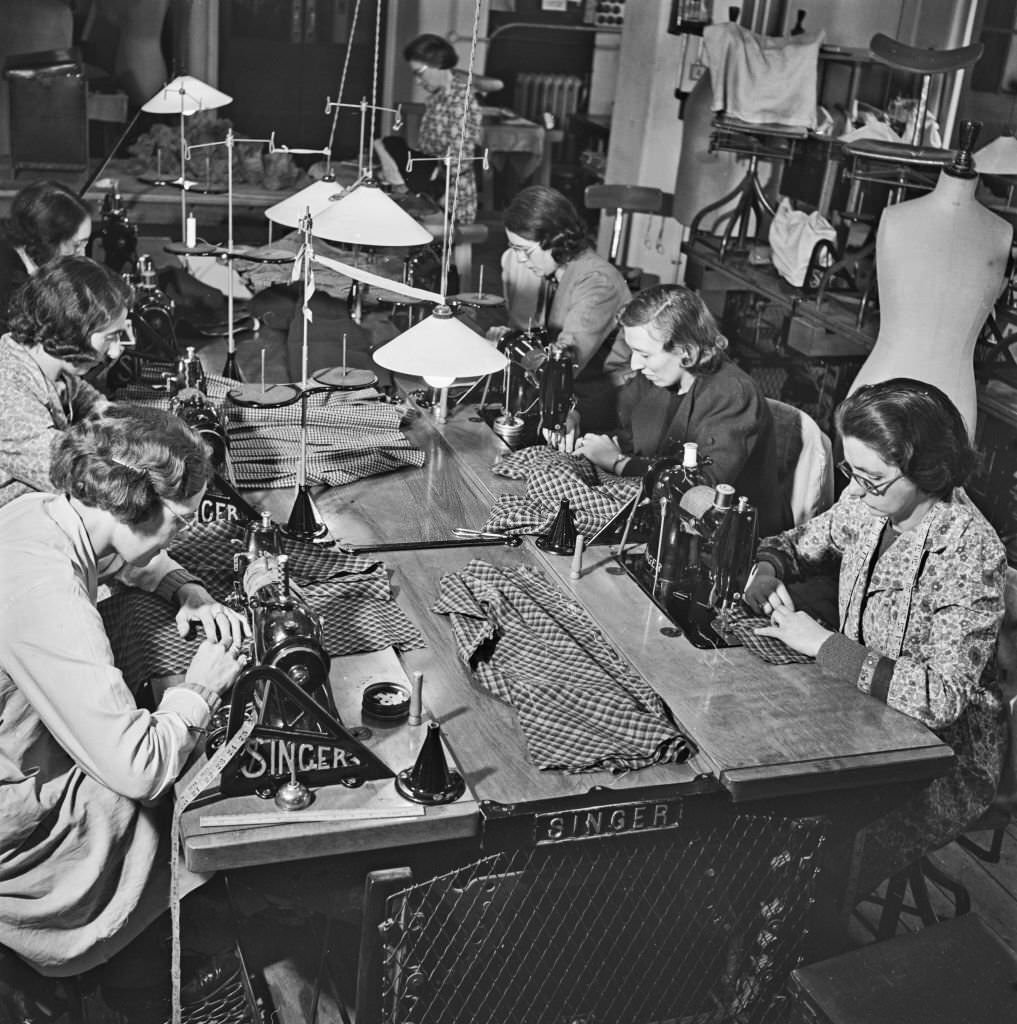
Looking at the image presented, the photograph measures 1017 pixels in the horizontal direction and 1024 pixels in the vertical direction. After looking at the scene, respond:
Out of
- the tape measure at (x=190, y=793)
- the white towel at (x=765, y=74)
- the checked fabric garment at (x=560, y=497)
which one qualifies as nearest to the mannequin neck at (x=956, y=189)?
the checked fabric garment at (x=560, y=497)

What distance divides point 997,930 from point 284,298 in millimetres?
3309

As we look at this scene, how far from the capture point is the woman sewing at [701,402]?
316cm

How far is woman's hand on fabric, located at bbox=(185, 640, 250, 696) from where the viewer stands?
212 cm

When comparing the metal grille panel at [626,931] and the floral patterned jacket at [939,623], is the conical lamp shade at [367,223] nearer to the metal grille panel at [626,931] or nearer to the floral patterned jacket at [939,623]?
the floral patterned jacket at [939,623]

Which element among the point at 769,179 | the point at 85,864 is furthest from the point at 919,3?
the point at 85,864

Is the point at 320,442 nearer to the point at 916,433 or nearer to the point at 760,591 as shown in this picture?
the point at 760,591

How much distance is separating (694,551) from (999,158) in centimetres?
360

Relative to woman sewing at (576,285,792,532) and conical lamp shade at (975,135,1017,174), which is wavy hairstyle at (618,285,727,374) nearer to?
woman sewing at (576,285,792,532)

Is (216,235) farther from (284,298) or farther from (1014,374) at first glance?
(1014,374)

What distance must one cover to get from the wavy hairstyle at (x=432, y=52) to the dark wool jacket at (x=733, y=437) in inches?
164

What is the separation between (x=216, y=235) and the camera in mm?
6574

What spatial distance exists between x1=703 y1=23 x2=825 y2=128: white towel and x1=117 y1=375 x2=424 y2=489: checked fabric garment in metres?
3.73

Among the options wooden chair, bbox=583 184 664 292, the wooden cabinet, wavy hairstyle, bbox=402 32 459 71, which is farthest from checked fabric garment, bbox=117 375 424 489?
the wooden cabinet

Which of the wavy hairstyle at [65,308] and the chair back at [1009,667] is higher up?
the wavy hairstyle at [65,308]
